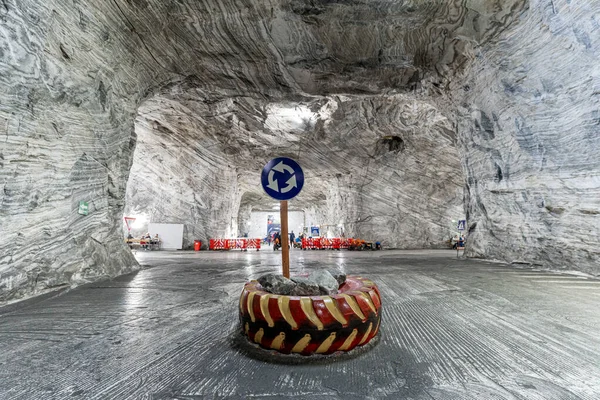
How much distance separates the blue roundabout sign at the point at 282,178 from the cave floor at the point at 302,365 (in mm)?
1531

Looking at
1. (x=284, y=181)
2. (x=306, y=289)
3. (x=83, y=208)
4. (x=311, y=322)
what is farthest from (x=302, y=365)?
(x=83, y=208)

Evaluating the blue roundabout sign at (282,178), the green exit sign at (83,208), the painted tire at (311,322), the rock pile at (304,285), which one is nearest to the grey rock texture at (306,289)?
the rock pile at (304,285)

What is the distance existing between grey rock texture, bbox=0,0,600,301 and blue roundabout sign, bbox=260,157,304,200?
402cm

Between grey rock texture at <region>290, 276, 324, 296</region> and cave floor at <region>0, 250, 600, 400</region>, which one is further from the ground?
grey rock texture at <region>290, 276, 324, 296</region>

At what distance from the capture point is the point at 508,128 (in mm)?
7473

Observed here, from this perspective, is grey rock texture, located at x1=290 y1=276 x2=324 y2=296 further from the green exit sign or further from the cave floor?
the green exit sign

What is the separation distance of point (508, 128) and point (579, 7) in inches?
108

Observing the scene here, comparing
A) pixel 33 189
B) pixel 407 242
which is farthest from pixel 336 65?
pixel 407 242

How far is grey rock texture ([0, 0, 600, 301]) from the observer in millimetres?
4449

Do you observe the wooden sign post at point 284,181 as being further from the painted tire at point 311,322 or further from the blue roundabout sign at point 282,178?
the painted tire at point 311,322

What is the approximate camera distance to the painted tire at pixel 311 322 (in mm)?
1992

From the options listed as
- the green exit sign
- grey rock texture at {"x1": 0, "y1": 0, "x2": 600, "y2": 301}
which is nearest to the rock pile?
grey rock texture at {"x1": 0, "y1": 0, "x2": 600, "y2": 301}

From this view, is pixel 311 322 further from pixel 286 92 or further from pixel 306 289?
pixel 286 92

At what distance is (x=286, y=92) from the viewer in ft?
37.2
